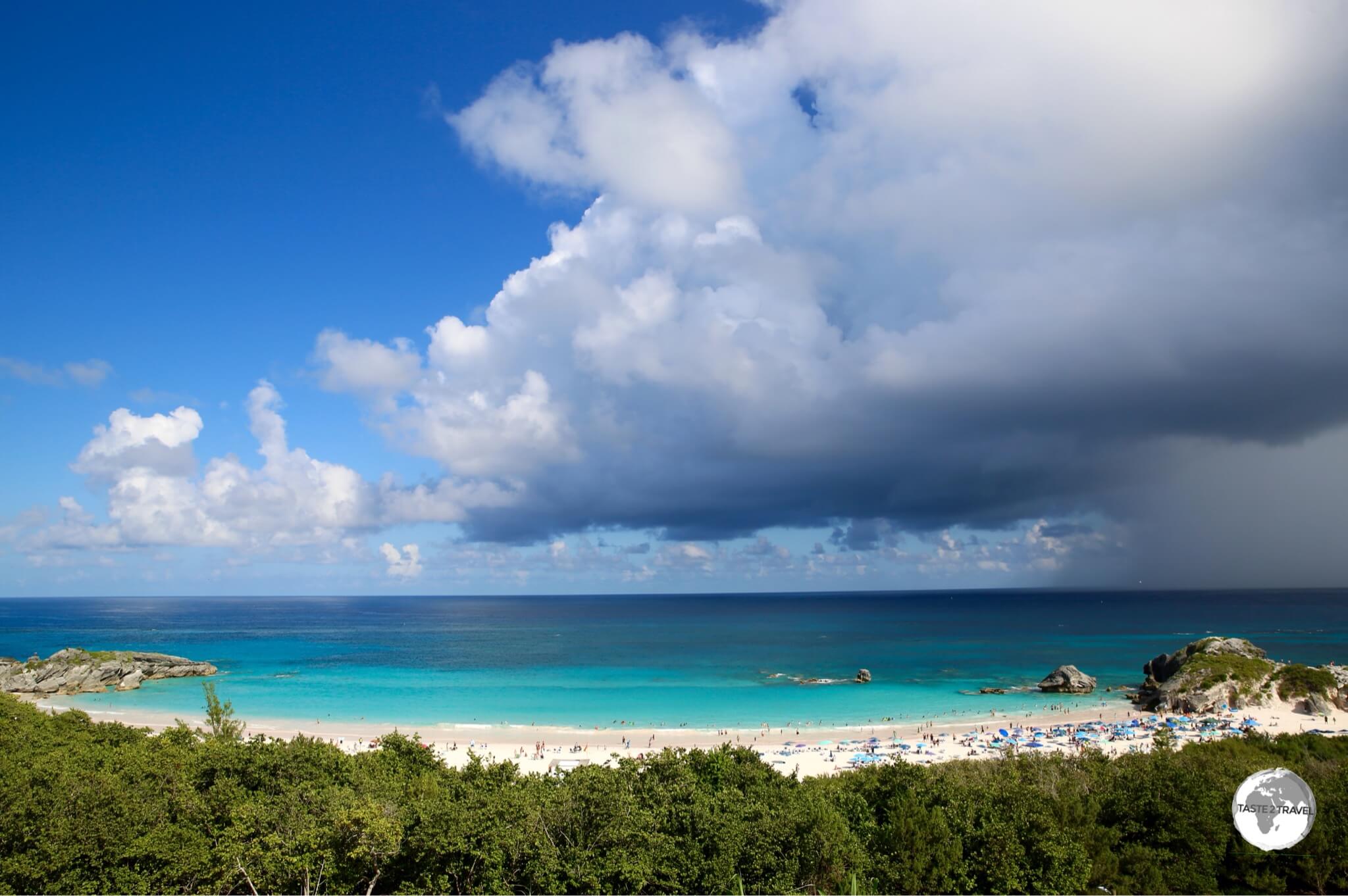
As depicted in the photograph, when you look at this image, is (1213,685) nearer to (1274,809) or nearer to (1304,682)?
(1304,682)

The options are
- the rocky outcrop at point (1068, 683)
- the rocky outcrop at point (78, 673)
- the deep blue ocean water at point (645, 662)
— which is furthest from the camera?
the rocky outcrop at point (78, 673)

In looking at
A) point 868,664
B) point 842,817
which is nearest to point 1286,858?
point 842,817

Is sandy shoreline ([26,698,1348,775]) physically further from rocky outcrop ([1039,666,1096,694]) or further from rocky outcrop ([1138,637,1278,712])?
rocky outcrop ([1039,666,1096,694])

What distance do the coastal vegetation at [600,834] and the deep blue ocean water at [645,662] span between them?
37.4m

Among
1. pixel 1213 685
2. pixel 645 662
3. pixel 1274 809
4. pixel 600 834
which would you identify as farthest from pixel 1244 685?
pixel 645 662

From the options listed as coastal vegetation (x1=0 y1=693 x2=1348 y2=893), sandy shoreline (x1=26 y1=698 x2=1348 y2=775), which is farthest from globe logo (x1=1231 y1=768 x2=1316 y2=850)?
sandy shoreline (x1=26 y1=698 x2=1348 y2=775)

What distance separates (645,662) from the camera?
96.4 meters

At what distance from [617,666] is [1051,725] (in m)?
53.6

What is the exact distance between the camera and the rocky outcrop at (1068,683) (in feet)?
226

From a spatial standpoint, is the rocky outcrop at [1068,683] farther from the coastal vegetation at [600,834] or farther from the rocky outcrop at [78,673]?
the rocky outcrop at [78,673]

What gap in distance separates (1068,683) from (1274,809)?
2333 inches

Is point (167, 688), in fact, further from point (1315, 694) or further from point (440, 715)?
point (1315, 694)

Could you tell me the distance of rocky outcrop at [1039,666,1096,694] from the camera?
226 ft

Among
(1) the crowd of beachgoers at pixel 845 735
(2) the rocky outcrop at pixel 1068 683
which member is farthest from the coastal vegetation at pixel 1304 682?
(2) the rocky outcrop at pixel 1068 683
